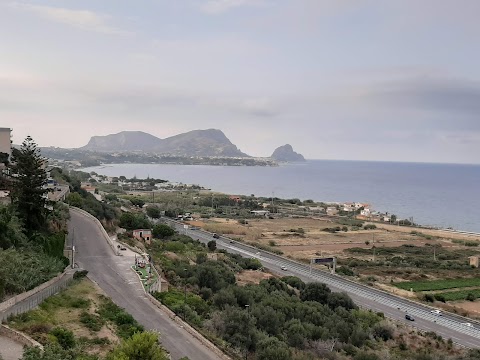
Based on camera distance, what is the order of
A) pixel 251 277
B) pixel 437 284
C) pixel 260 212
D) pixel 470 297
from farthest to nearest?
pixel 260 212 → pixel 437 284 → pixel 470 297 → pixel 251 277

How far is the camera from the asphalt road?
16.3 metres

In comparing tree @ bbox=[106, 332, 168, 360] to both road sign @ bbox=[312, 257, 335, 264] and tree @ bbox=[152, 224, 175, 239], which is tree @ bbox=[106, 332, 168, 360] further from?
road sign @ bbox=[312, 257, 335, 264]

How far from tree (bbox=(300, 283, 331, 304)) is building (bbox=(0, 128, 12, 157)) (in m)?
24.1

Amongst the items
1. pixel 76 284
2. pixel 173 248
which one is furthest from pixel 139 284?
pixel 173 248

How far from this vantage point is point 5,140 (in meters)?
37.7

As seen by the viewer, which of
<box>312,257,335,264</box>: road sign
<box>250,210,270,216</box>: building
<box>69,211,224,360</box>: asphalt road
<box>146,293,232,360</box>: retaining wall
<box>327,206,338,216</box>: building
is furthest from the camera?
<box>327,206,338,216</box>: building

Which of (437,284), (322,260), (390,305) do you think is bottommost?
(437,284)

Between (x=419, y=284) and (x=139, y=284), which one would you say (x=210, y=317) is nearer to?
(x=139, y=284)

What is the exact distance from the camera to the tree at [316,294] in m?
30.0

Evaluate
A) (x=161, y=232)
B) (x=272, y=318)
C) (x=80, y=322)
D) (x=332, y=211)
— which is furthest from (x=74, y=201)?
(x=332, y=211)

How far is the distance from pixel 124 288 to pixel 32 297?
4735mm

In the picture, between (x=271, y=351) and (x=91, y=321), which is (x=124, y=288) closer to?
(x=91, y=321)

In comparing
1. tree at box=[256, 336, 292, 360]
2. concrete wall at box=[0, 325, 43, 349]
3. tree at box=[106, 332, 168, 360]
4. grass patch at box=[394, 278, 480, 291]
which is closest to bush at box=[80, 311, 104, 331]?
concrete wall at box=[0, 325, 43, 349]

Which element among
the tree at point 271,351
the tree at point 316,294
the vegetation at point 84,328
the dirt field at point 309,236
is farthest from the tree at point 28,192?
the dirt field at point 309,236
